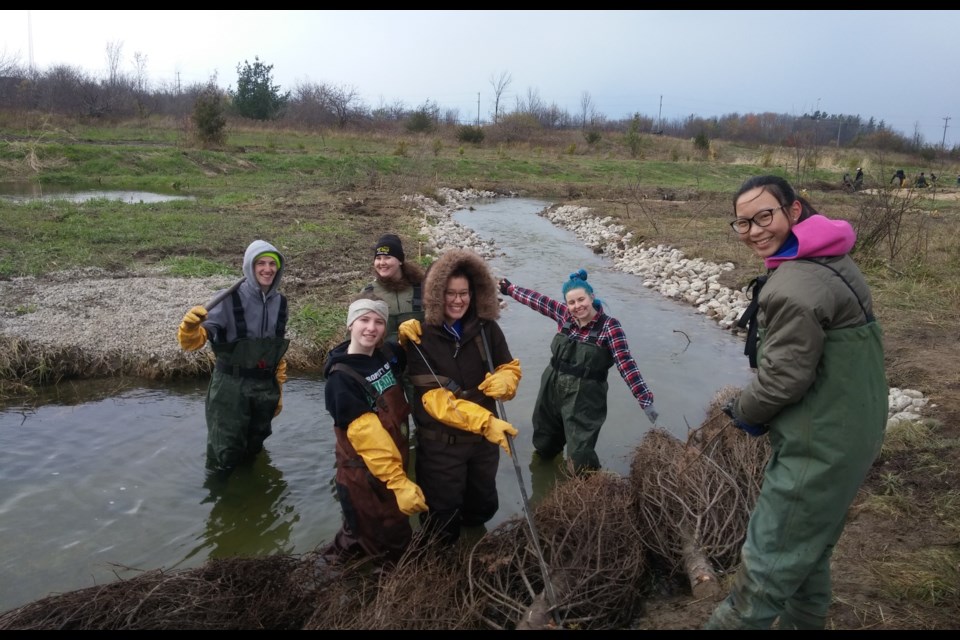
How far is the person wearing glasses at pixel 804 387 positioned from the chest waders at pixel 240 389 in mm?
3259

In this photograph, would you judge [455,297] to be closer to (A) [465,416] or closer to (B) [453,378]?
(B) [453,378]

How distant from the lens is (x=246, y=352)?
14.4ft

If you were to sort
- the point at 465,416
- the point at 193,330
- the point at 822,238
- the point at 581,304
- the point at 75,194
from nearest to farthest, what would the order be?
the point at 822,238, the point at 465,416, the point at 193,330, the point at 581,304, the point at 75,194

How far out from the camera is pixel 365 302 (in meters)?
3.46

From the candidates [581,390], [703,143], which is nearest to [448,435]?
[581,390]

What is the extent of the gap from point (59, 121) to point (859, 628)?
38.9 metres

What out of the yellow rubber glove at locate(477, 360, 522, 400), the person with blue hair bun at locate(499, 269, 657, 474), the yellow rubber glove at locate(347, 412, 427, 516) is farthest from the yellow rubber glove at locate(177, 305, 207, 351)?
the person with blue hair bun at locate(499, 269, 657, 474)

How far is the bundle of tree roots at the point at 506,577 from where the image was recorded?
9.48 ft

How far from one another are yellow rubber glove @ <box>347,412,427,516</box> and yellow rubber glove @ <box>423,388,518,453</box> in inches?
15.0

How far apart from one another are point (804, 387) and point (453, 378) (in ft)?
6.56

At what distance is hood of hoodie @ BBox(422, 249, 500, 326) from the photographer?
3.61 m

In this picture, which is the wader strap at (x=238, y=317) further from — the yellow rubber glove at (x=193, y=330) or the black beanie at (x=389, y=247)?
the black beanie at (x=389, y=247)

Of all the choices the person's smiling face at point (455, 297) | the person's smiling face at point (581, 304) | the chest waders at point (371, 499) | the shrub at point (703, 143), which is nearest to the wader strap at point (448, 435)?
the chest waders at point (371, 499)

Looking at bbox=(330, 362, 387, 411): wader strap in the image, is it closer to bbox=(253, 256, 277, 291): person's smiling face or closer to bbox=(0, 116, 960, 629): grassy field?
bbox=(253, 256, 277, 291): person's smiling face
